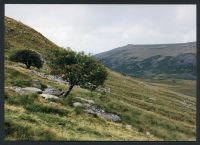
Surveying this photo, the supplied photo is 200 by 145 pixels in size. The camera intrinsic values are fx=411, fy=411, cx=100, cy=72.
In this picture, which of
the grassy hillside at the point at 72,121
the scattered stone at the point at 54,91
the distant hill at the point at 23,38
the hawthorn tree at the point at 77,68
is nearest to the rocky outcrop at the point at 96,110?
the grassy hillside at the point at 72,121

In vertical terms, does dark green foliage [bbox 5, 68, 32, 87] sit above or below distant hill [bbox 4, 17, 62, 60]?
below

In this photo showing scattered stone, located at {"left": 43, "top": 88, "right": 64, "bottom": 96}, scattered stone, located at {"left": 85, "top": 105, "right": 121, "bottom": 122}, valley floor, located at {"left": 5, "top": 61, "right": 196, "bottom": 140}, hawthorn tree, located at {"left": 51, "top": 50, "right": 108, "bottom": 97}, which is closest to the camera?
valley floor, located at {"left": 5, "top": 61, "right": 196, "bottom": 140}

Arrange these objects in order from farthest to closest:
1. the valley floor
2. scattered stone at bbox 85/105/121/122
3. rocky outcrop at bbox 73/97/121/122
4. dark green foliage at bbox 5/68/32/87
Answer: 1. dark green foliage at bbox 5/68/32/87
2. scattered stone at bbox 85/105/121/122
3. rocky outcrop at bbox 73/97/121/122
4. the valley floor

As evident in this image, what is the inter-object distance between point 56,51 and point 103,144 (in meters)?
32.3

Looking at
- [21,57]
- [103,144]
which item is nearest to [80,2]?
[103,144]

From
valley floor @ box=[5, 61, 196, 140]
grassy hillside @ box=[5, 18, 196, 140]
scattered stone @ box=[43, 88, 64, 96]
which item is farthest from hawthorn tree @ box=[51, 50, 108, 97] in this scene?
valley floor @ box=[5, 61, 196, 140]

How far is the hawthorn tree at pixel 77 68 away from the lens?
131 feet

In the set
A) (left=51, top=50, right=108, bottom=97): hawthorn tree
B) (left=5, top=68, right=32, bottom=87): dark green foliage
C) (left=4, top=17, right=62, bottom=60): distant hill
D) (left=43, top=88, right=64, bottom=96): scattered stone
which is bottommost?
(left=43, top=88, right=64, bottom=96): scattered stone

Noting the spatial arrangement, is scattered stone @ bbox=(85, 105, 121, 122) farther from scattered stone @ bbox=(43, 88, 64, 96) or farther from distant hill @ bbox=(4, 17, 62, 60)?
distant hill @ bbox=(4, 17, 62, 60)

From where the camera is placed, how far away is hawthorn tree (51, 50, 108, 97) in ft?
131

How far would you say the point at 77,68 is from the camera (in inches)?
1559

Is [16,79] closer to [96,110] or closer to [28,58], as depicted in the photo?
[96,110]

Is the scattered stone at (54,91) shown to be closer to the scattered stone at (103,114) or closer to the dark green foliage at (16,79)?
the dark green foliage at (16,79)

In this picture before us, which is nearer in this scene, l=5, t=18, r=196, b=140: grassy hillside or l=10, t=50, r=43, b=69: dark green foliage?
l=5, t=18, r=196, b=140: grassy hillside
